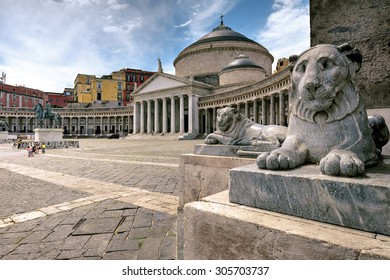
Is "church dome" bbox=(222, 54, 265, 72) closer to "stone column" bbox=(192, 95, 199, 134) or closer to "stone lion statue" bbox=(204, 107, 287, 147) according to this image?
"stone column" bbox=(192, 95, 199, 134)

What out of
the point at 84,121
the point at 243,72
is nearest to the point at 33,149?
the point at 243,72

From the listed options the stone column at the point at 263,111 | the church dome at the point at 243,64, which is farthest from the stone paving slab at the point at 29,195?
the church dome at the point at 243,64

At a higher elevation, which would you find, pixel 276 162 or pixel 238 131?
pixel 238 131

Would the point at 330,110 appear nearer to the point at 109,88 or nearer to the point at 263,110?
the point at 263,110

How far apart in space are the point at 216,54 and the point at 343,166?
48.5 m

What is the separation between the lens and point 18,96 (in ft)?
192

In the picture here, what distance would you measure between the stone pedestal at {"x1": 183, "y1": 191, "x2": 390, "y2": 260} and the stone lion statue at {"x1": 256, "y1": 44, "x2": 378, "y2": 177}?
1.31 ft

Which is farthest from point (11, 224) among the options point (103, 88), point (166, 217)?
point (103, 88)

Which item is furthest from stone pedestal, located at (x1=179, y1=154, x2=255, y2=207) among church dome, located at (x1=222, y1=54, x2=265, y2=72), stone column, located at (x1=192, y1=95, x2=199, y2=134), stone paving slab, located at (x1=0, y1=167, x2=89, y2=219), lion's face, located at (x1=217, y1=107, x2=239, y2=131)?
church dome, located at (x1=222, y1=54, x2=265, y2=72)

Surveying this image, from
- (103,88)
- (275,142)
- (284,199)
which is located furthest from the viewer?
(103,88)

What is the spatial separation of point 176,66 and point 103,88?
2382 centimetres

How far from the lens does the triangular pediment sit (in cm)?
3912

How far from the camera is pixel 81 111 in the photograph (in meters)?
53.5
